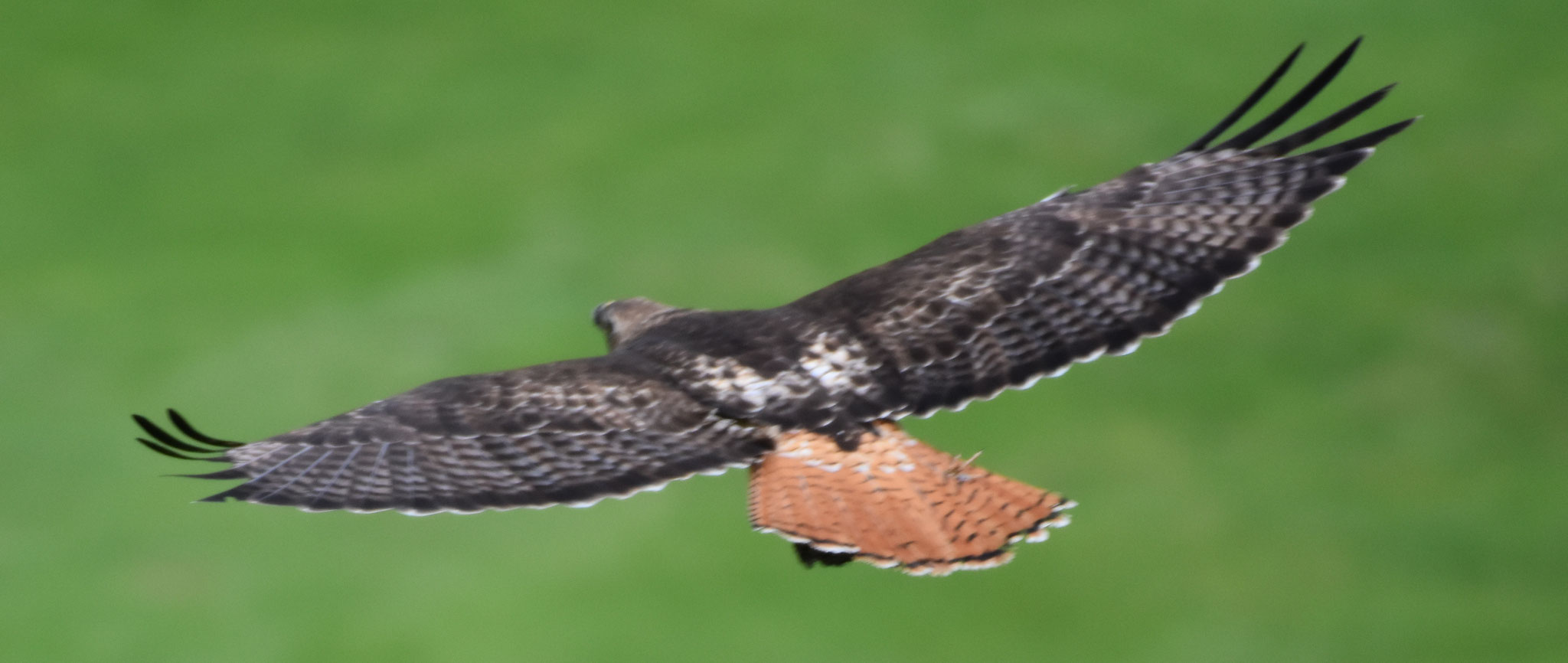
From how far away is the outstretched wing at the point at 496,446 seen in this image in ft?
8.29

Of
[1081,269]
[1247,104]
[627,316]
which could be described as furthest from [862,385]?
[1247,104]

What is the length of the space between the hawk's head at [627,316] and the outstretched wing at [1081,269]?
0.38 meters

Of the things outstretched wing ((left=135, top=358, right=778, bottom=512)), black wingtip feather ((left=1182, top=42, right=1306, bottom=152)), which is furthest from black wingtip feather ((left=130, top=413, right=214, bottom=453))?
black wingtip feather ((left=1182, top=42, right=1306, bottom=152))

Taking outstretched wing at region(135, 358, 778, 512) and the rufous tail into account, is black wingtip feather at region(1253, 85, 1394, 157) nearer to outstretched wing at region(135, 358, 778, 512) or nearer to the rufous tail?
the rufous tail

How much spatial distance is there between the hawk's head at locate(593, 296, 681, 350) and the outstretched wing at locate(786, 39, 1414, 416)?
383 mm

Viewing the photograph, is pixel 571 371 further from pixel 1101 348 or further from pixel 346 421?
pixel 1101 348

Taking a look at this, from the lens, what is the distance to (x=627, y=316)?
3.36 metres

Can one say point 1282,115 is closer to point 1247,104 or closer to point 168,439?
point 1247,104

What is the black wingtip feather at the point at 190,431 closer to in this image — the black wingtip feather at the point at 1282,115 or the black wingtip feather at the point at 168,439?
the black wingtip feather at the point at 168,439

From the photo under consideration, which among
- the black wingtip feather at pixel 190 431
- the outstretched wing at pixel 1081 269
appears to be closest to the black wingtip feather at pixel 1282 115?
the outstretched wing at pixel 1081 269

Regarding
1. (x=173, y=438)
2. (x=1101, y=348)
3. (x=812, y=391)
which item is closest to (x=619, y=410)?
(x=812, y=391)

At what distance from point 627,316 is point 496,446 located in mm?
→ 758

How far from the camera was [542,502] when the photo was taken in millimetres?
2580

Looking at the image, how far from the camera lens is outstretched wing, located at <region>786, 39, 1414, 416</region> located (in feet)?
9.57
